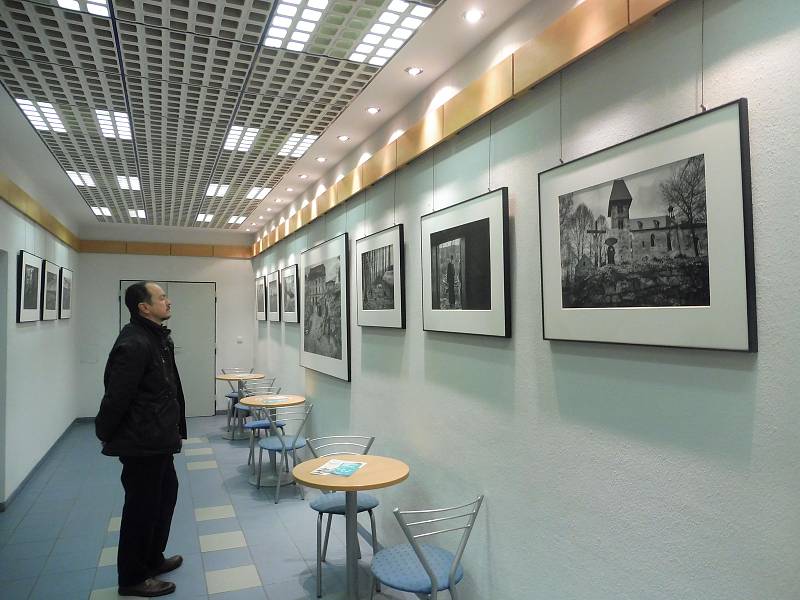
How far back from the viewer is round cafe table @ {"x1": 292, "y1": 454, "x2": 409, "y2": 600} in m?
2.74

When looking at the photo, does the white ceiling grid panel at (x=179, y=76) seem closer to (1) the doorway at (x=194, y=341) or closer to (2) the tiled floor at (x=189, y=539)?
(2) the tiled floor at (x=189, y=539)

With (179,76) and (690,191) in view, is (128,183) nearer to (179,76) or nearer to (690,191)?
(179,76)

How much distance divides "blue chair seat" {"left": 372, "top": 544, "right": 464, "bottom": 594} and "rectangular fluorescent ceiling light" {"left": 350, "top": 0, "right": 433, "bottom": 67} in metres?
2.54

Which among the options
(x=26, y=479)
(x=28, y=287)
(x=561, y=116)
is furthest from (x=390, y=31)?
(x=26, y=479)

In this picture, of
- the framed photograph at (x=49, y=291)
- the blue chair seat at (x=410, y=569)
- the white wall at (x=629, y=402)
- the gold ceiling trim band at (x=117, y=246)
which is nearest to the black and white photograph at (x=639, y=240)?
the white wall at (x=629, y=402)

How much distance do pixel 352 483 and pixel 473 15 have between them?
93.9 inches

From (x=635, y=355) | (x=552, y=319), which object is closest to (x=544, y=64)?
(x=552, y=319)

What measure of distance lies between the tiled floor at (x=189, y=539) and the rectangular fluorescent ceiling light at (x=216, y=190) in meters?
3.15

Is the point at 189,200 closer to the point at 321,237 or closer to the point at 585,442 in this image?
the point at 321,237

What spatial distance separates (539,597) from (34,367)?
220 inches

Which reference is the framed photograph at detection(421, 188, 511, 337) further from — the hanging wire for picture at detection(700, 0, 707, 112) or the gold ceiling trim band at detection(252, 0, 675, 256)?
the hanging wire for picture at detection(700, 0, 707, 112)

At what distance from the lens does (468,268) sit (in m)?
2.79

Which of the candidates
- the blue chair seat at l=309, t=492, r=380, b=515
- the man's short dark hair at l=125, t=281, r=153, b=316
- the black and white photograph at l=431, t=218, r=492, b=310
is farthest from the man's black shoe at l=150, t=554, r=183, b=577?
the black and white photograph at l=431, t=218, r=492, b=310

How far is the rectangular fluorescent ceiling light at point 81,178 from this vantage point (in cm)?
531
